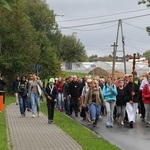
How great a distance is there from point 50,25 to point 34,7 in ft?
11.9

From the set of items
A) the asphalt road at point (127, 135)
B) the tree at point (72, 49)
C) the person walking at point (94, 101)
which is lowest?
the asphalt road at point (127, 135)

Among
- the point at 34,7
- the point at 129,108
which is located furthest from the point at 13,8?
the point at 34,7

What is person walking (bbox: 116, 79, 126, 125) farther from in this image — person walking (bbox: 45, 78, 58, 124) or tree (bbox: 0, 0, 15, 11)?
tree (bbox: 0, 0, 15, 11)

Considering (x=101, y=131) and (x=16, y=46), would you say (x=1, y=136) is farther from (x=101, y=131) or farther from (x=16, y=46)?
(x=16, y=46)

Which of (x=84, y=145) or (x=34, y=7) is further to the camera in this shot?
(x=34, y=7)

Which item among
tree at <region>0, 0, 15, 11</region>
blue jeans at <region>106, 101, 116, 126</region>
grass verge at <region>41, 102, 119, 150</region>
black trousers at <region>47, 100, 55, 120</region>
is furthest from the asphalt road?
tree at <region>0, 0, 15, 11</region>

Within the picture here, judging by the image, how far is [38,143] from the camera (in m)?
10.5

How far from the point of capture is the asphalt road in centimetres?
1062

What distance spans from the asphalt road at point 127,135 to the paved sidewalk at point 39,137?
44.7 inches

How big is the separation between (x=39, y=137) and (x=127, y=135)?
259 cm

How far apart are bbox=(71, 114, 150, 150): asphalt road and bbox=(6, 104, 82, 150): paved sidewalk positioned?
113 centimetres

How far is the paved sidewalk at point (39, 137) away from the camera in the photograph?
9.91 m

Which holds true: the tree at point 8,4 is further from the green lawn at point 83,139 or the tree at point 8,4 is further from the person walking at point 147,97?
the person walking at point 147,97

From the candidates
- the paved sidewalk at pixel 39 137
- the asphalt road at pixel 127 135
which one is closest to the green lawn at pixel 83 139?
the paved sidewalk at pixel 39 137
